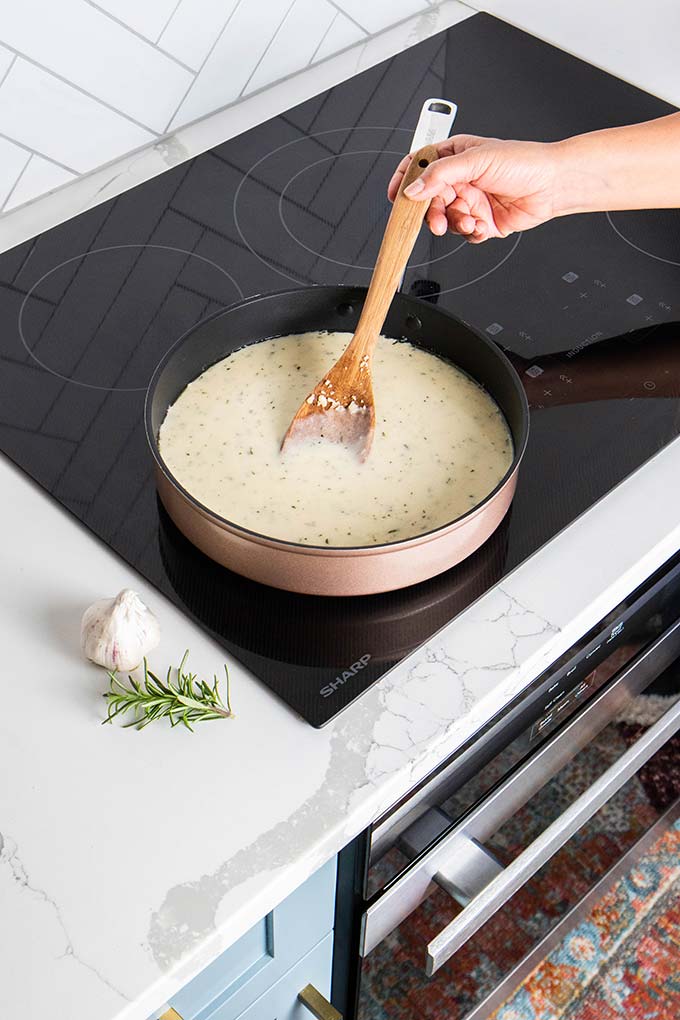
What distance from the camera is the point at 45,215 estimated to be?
1.21 metres

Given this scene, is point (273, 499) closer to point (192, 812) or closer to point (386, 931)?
point (192, 812)

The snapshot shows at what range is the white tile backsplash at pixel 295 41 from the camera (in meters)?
1.37

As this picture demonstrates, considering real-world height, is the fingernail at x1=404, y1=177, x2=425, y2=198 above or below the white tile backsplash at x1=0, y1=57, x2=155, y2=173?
above

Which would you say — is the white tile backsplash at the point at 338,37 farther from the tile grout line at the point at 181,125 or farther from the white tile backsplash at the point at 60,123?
the white tile backsplash at the point at 60,123

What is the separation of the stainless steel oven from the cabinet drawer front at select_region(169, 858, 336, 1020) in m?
0.03

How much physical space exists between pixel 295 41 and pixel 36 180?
1.30ft

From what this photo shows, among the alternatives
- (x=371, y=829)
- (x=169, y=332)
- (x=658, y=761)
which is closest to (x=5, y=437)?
(x=169, y=332)

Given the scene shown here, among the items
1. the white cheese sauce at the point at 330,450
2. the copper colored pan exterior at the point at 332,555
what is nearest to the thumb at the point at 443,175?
the white cheese sauce at the point at 330,450

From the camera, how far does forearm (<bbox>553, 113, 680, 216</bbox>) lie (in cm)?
101

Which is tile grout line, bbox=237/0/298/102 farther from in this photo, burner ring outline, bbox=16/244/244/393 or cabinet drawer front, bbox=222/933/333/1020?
cabinet drawer front, bbox=222/933/333/1020

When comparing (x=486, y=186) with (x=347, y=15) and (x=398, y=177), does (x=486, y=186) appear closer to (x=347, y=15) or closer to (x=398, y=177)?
(x=398, y=177)

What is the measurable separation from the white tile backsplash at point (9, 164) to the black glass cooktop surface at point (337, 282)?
8cm

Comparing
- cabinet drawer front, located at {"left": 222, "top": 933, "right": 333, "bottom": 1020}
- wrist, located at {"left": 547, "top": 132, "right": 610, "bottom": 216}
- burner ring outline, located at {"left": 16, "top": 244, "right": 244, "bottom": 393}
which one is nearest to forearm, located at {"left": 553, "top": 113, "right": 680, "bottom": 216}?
wrist, located at {"left": 547, "top": 132, "right": 610, "bottom": 216}

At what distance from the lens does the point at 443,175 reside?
917 mm
